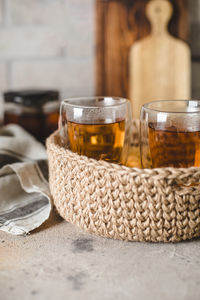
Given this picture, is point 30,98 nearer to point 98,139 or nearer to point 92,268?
point 98,139

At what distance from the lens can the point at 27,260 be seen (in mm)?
538

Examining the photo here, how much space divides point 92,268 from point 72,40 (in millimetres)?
1044

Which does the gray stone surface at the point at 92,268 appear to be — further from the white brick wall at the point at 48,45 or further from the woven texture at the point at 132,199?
the white brick wall at the point at 48,45

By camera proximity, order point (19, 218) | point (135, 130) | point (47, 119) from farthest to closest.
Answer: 1. point (47, 119)
2. point (135, 130)
3. point (19, 218)

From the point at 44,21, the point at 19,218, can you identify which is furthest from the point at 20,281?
the point at 44,21

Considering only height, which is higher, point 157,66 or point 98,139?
point 157,66

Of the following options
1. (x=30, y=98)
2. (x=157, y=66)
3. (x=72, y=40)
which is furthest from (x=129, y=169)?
(x=72, y=40)

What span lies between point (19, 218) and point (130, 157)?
0.24 m

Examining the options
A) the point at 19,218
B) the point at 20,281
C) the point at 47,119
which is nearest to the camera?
the point at 20,281

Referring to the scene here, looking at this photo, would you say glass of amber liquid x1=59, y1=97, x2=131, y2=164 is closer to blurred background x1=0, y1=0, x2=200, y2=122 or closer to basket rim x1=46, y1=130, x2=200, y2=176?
basket rim x1=46, y1=130, x2=200, y2=176

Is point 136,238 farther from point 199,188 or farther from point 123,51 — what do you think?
point 123,51

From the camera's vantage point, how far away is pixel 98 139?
624mm

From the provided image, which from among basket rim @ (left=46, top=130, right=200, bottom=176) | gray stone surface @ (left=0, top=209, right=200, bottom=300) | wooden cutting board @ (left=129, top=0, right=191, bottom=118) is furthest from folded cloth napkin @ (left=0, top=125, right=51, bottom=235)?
wooden cutting board @ (left=129, top=0, right=191, bottom=118)

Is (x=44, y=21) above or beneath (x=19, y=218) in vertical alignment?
above
